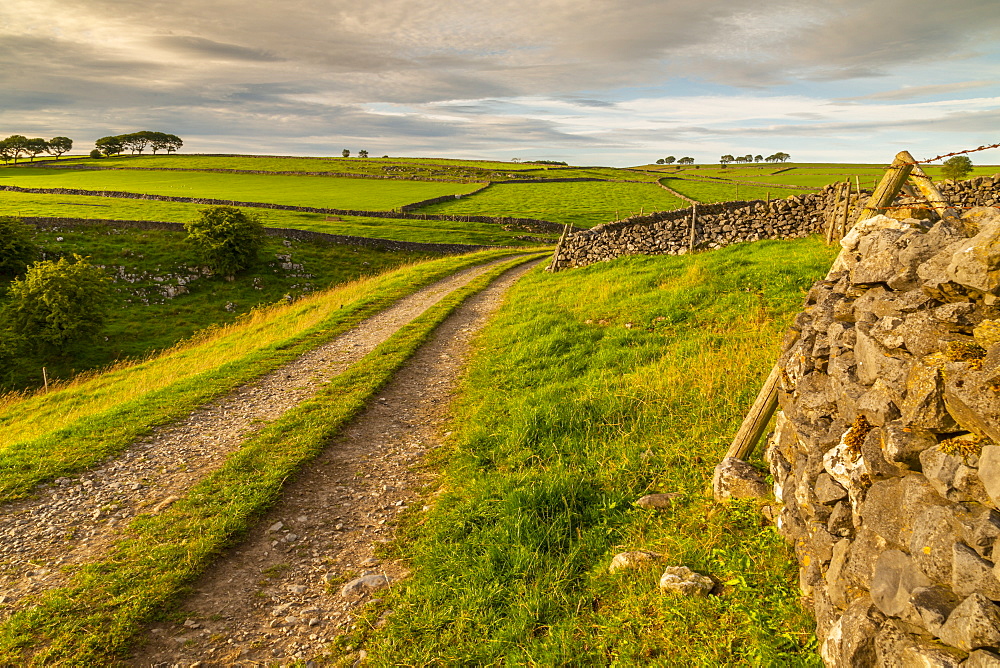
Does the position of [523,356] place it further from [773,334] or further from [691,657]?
[691,657]

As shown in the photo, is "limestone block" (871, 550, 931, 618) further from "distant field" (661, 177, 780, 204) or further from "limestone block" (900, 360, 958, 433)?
"distant field" (661, 177, 780, 204)

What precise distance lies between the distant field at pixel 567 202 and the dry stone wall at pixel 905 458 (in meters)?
54.7

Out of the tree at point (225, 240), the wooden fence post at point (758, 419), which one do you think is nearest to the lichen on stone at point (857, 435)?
the wooden fence post at point (758, 419)

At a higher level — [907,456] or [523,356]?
[907,456]

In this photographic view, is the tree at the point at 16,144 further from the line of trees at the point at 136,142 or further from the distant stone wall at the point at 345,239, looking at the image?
the distant stone wall at the point at 345,239

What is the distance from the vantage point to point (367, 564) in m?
6.46

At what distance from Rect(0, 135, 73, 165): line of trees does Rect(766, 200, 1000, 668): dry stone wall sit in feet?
586

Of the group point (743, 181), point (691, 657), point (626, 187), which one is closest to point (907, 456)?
point (691, 657)

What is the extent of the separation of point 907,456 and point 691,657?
2344 millimetres

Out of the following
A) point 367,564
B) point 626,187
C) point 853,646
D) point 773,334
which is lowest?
point 367,564

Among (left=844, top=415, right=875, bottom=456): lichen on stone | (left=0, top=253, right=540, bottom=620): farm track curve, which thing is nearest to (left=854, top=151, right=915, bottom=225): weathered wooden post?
(left=844, top=415, right=875, bottom=456): lichen on stone

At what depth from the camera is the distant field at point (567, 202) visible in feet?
216

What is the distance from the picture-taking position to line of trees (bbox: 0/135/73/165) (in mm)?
129125

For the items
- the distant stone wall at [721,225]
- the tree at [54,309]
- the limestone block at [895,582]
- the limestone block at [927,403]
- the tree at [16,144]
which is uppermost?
the tree at [16,144]
